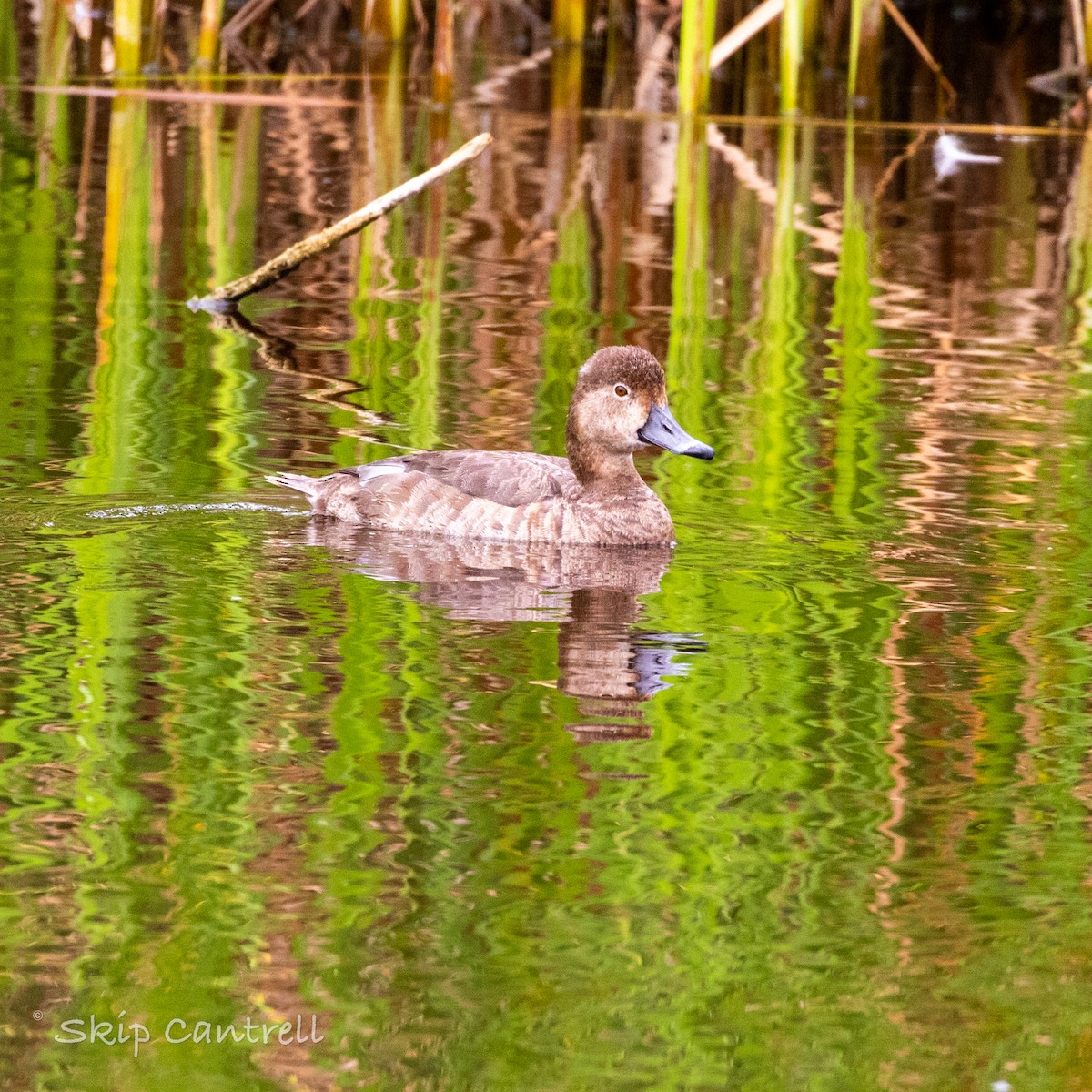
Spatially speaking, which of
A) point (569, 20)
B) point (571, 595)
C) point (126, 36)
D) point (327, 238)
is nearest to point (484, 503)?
point (571, 595)

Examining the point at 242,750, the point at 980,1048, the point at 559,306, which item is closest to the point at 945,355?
the point at 559,306

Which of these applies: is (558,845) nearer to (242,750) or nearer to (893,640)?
(242,750)

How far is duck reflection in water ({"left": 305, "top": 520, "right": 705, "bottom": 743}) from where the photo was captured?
5605mm

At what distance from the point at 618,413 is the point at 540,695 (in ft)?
7.44

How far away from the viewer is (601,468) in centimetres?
761

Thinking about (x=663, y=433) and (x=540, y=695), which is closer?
(x=540, y=695)

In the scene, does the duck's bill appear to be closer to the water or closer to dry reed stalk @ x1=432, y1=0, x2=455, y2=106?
the water

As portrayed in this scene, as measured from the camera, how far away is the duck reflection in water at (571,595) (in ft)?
18.4

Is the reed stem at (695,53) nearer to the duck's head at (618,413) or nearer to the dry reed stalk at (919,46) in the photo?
the dry reed stalk at (919,46)

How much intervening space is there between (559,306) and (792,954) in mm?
7297

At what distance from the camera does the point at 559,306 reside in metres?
11.1

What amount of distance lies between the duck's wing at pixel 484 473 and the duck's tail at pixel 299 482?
127 mm

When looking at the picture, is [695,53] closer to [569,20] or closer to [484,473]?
[569,20]

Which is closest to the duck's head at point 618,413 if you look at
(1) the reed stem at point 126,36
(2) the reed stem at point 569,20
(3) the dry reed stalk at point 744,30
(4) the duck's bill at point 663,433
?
(4) the duck's bill at point 663,433
